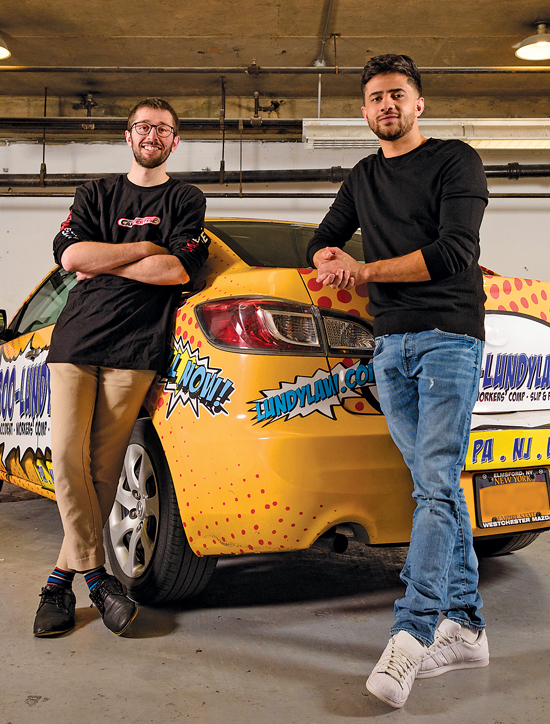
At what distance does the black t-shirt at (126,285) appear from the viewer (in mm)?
2033

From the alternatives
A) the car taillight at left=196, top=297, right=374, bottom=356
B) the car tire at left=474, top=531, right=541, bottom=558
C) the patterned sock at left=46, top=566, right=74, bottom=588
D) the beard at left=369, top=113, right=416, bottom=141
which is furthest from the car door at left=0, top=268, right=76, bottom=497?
the car tire at left=474, top=531, right=541, bottom=558

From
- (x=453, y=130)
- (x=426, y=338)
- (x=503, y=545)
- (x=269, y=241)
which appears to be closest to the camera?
(x=426, y=338)

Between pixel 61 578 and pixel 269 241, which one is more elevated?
pixel 269 241

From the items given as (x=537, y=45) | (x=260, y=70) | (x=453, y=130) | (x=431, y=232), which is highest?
(x=537, y=45)

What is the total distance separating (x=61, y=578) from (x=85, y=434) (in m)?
0.47

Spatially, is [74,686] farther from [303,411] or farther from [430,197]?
[430,197]

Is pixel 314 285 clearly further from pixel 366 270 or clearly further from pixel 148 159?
pixel 148 159

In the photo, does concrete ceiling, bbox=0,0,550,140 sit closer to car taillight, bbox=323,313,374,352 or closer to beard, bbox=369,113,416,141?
beard, bbox=369,113,416,141

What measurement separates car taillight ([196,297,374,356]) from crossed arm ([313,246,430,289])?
0.11m

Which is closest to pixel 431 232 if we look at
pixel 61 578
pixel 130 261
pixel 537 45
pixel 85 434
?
pixel 130 261

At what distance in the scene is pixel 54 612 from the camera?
202 centimetres

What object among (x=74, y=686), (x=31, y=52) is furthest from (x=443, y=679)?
(x=31, y=52)

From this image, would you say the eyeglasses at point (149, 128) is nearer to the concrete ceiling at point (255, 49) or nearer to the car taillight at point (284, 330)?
the car taillight at point (284, 330)

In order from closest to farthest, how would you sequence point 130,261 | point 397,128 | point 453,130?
point 397,128
point 130,261
point 453,130
